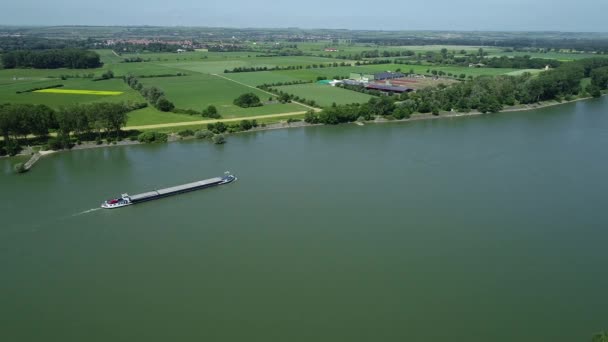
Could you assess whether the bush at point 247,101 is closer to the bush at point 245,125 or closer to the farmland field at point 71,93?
the bush at point 245,125

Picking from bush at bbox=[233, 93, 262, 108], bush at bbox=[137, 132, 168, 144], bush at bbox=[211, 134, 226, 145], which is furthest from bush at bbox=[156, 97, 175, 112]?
bush at bbox=[211, 134, 226, 145]

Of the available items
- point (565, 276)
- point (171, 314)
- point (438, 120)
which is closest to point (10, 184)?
point (171, 314)

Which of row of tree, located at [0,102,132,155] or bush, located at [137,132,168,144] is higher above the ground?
row of tree, located at [0,102,132,155]

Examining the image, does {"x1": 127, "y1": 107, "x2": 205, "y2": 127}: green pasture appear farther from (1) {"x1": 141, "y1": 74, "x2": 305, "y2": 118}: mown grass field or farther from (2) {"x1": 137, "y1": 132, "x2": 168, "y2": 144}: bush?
(2) {"x1": 137, "y1": 132, "x2": 168, "y2": 144}: bush

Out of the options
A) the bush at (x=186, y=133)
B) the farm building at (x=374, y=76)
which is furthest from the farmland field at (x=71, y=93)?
the farm building at (x=374, y=76)

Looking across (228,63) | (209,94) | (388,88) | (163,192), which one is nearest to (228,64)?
(228,63)

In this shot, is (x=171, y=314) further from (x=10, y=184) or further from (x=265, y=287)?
(x=10, y=184)
